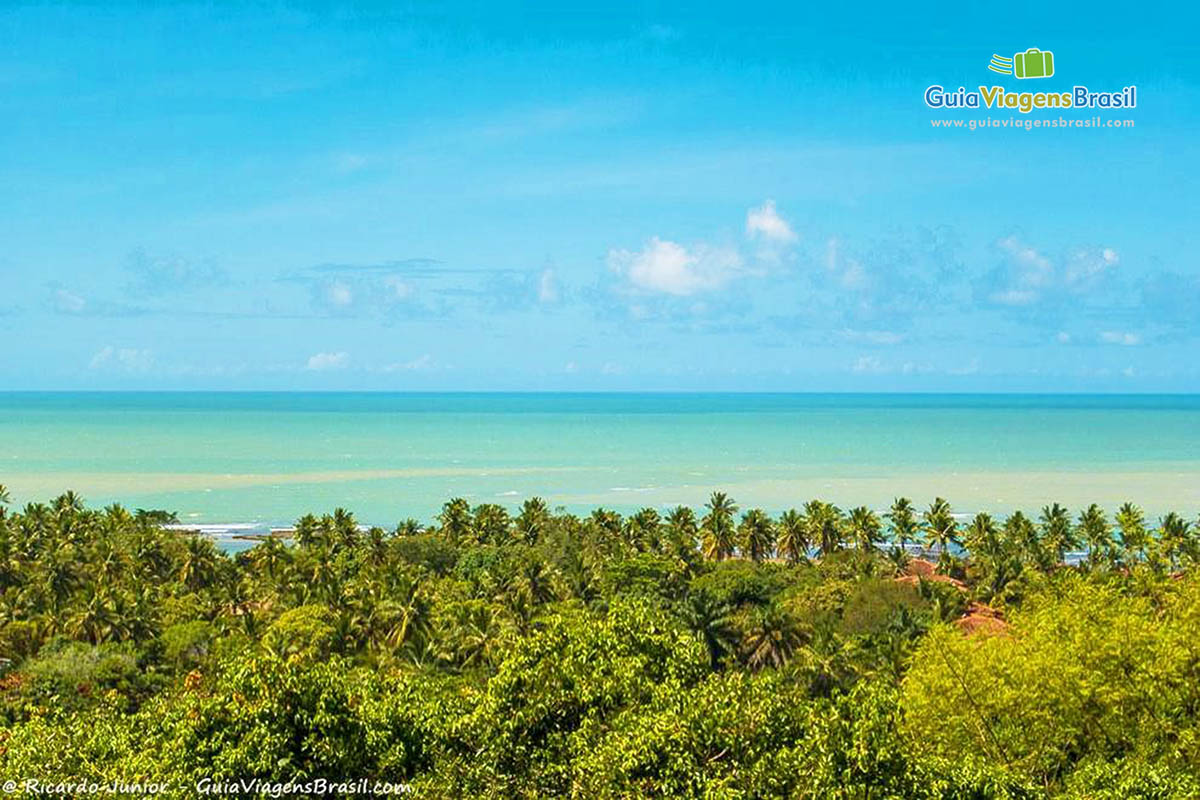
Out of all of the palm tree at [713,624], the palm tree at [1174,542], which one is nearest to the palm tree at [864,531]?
the palm tree at [1174,542]

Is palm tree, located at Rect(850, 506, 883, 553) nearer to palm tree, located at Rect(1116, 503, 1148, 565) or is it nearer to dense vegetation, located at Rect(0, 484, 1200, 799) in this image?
dense vegetation, located at Rect(0, 484, 1200, 799)

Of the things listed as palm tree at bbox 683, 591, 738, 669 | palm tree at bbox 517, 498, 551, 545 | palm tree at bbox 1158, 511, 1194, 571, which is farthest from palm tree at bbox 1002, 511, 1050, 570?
palm tree at bbox 517, 498, 551, 545

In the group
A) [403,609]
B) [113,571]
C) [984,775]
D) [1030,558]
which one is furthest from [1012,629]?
[113,571]

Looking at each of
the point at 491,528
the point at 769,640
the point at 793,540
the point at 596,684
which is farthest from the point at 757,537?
the point at 596,684

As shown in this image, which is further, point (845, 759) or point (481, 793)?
point (481, 793)

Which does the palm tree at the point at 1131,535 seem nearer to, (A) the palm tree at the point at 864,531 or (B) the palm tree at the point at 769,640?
(A) the palm tree at the point at 864,531

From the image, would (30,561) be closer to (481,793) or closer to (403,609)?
(403,609)

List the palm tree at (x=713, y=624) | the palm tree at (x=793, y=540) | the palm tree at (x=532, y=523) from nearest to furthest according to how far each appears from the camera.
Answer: the palm tree at (x=713, y=624)
the palm tree at (x=532, y=523)
the palm tree at (x=793, y=540)

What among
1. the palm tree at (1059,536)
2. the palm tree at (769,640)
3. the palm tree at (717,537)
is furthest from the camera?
the palm tree at (717,537)
